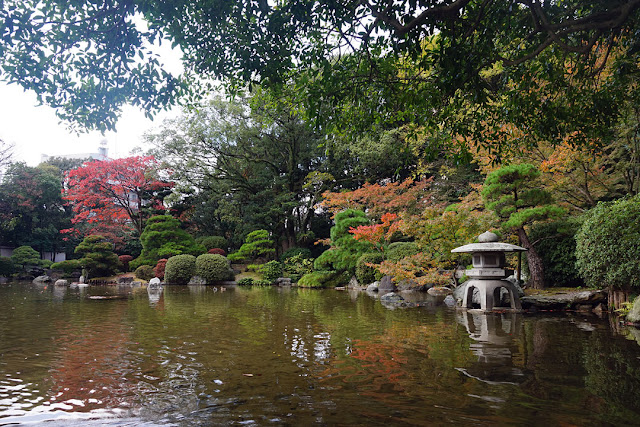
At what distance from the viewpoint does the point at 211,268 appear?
1823 centimetres

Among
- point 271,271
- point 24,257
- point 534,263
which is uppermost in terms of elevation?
point 24,257

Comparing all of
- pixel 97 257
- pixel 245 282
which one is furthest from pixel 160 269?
pixel 245 282

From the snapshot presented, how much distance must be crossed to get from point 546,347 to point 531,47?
3.49 m

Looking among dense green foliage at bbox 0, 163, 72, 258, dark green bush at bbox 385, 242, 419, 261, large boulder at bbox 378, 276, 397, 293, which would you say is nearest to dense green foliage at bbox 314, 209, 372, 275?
dark green bush at bbox 385, 242, 419, 261

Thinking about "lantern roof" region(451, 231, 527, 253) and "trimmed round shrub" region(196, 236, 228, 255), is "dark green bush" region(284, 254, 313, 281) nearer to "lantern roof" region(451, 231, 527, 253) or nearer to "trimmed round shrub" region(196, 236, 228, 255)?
"trimmed round shrub" region(196, 236, 228, 255)

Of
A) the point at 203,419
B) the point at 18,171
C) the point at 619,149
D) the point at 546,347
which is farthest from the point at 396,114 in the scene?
the point at 18,171

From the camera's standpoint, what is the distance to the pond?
8.62 feet

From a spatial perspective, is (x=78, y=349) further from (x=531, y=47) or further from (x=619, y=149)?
(x=619, y=149)

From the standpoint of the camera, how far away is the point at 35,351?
448 centimetres

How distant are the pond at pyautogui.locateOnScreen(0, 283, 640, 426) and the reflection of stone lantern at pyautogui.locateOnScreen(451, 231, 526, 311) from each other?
1254 mm

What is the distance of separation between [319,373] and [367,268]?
11.8 m

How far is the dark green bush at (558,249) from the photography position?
348 inches

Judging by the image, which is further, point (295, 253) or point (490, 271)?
point (295, 253)

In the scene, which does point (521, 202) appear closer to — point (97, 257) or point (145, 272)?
point (145, 272)
